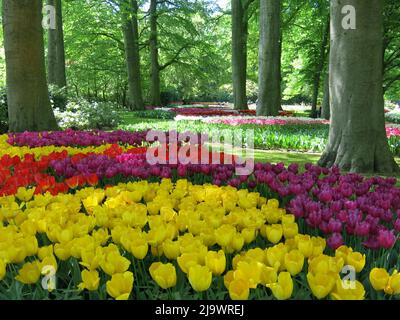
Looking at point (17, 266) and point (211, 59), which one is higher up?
point (211, 59)

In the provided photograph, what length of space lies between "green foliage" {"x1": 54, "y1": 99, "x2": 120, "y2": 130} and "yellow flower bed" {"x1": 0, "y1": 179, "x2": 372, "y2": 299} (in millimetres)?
12540

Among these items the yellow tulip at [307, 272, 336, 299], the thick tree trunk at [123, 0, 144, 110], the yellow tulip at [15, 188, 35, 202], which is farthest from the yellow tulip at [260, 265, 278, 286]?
the thick tree trunk at [123, 0, 144, 110]

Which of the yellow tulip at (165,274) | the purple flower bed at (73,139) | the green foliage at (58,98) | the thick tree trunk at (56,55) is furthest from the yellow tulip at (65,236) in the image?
the thick tree trunk at (56,55)

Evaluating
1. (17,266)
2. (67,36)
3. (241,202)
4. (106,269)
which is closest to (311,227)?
(241,202)

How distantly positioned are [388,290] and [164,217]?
1318 mm

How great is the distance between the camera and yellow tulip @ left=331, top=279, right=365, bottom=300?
1.73m

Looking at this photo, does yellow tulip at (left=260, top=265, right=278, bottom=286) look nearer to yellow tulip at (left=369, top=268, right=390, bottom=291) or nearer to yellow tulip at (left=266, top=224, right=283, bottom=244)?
yellow tulip at (left=369, top=268, right=390, bottom=291)

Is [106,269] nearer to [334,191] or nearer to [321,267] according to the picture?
[321,267]

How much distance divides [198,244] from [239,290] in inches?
15.7

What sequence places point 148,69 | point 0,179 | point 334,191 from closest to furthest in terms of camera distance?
point 334,191, point 0,179, point 148,69

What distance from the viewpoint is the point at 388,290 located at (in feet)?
5.95

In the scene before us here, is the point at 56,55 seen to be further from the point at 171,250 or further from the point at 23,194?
the point at 171,250

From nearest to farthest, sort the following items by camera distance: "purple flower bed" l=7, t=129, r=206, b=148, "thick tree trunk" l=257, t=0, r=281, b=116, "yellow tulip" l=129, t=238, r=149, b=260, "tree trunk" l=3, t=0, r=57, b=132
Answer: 1. "yellow tulip" l=129, t=238, r=149, b=260
2. "purple flower bed" l=7, t=129, r=206, b=148
3. "tree trunk" l=3, t=0, r=57, b=132
4. "thick tree trunk" l=257, t=0, r=281, b=116

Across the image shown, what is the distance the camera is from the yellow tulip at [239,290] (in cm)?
171
